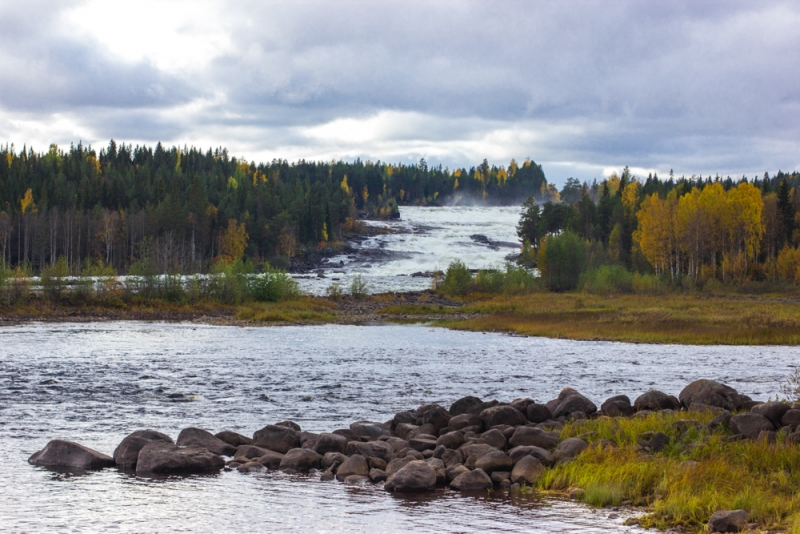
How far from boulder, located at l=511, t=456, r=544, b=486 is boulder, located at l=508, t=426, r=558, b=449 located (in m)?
1.61

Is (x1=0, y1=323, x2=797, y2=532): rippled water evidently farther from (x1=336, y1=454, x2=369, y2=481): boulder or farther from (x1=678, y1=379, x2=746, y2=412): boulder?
(x1=678, y1=379, x2=746, y2=412): boulder

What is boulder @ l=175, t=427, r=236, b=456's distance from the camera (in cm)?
1884

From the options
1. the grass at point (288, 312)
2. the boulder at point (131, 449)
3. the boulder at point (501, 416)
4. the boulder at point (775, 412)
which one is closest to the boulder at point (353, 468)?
the boulder at point (501, 416)

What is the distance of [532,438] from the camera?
18.0 meters

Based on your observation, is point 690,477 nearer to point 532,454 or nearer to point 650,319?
point 532,454

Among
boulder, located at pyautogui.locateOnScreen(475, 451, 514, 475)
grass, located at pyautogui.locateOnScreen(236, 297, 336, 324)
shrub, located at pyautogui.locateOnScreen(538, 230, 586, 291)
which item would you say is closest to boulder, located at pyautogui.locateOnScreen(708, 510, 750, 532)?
boulder, located at pyautogui.locateOnScreen(475, 451, 514, 475)

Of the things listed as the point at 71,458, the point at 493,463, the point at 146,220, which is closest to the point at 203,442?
the point at 71,458

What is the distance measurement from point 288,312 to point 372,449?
56985 millimetres

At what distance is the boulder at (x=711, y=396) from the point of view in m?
20.9

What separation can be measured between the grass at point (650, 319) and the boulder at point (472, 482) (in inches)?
1489

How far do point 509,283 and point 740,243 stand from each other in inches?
1292

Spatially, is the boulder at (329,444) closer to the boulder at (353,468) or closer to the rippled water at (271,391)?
the boulder at (353,468)

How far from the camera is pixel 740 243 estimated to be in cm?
10588

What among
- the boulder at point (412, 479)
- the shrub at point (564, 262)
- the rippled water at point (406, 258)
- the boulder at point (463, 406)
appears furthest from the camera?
the rippled water at point (406, 258)
